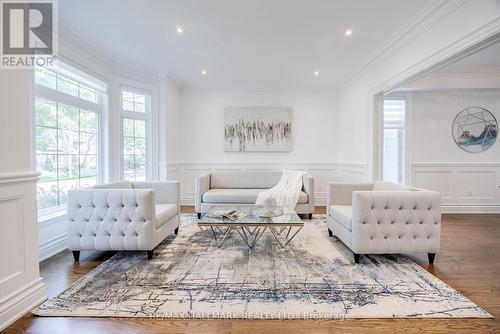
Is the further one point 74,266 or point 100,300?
point 74,266

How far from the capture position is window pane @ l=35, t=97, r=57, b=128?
9.90 ft

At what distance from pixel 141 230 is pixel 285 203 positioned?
238cm

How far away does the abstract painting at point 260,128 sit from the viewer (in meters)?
5.96

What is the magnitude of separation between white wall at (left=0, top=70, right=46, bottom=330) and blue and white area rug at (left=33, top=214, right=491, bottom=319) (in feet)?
0.55

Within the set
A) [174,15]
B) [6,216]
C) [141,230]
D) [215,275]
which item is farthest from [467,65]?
[6,216]

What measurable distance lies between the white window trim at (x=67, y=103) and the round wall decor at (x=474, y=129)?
6.40m

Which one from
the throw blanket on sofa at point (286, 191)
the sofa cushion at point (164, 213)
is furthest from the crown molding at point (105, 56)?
the throw blanket on sofa at point (286, 191)

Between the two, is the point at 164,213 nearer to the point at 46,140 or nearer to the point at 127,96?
the point at 46,140

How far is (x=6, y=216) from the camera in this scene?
1.82 metres

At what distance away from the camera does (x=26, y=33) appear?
2395 millimetres

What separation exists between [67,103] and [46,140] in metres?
0.61

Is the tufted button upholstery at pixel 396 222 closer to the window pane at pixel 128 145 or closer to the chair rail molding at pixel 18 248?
the chair rail molding at pixel 18 248

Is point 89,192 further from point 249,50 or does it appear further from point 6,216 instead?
point 249,50

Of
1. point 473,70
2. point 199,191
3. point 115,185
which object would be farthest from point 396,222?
point 473,70
